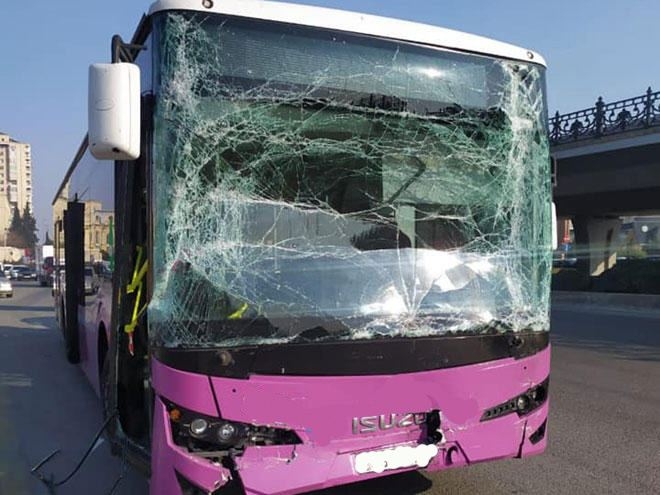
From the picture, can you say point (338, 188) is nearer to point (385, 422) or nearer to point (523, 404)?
point (385, 422)

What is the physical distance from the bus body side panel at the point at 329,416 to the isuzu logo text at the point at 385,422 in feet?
0.06

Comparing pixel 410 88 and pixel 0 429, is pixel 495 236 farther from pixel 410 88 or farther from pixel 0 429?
pixel 0 429

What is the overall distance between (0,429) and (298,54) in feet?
17.5

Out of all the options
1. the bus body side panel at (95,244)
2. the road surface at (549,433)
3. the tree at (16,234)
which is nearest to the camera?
the road surface at (549,433)

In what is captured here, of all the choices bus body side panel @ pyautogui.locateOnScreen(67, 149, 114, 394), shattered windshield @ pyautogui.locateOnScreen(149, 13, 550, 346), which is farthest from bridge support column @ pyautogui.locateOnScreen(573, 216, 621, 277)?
shattered windshield @ pyautogui.locateOnScreen(149, 13, 550, 346)

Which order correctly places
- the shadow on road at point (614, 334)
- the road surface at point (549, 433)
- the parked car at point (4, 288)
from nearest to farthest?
the road surface at point (549, 433) < the shadow on road at point (614, 334) < the parked car at point (4, 288)

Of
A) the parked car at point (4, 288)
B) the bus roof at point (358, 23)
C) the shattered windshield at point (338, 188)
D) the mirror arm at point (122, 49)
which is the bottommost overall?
the parked car at point (4, 288)

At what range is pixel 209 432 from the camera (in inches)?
120

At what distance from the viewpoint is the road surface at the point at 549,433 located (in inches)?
182

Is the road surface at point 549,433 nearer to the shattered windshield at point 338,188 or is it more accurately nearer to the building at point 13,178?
the shattered windshield at point 338,188

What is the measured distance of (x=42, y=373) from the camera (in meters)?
9.56

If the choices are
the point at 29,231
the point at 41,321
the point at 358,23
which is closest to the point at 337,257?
the point at 358,23

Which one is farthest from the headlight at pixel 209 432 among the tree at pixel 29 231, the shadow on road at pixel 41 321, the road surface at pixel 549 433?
the tree at pixel 29 231

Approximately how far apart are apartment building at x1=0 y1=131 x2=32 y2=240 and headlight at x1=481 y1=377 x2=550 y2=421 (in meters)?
122
